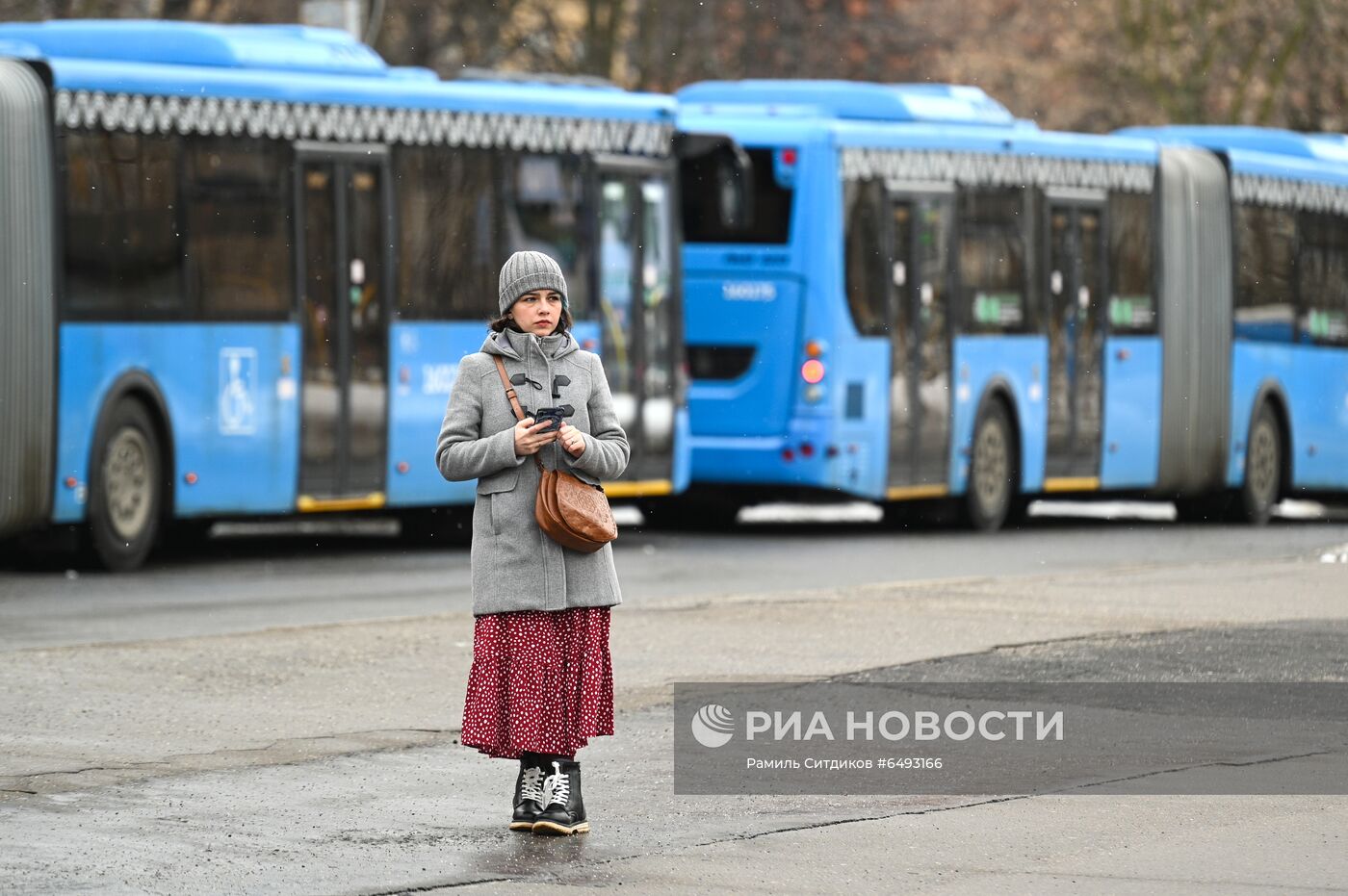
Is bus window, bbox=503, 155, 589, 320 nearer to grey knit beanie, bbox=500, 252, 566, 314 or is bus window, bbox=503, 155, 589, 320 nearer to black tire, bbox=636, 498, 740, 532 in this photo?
black tire, bbox=636, 498, 740, 532

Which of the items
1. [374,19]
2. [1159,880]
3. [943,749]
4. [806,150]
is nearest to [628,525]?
[806,150]

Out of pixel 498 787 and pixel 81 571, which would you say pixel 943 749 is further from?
pixel 81 571

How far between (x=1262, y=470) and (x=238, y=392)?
11409mm

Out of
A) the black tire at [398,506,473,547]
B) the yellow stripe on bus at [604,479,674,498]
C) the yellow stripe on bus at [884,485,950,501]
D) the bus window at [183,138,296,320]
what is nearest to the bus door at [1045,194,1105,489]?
the yellow stripe on bus at [884,485,950,501]

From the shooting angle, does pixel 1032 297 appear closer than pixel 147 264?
No

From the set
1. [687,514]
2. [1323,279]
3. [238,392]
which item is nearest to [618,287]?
[687,514]

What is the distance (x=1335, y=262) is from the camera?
88.9 ft

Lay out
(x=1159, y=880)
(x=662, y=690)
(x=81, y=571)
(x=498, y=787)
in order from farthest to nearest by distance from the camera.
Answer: (x=81, y=571), (x=662, y=690), (x=498, y=787), (x=1159, y=880)

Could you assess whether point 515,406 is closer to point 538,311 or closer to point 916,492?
point 538,311

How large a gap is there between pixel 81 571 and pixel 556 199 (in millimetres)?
4884

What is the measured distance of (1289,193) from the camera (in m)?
26.8

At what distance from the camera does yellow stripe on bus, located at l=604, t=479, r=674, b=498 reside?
20.8 meters

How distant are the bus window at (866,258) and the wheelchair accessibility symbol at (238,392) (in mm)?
5544

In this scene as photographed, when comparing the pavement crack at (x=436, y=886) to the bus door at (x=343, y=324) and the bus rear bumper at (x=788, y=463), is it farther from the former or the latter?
the bus rear bumper at (x=788, y=463)
